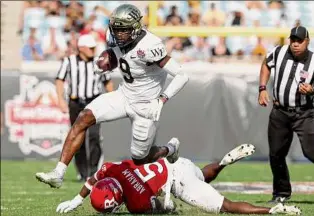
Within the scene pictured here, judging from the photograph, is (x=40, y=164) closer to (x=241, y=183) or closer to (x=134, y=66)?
(x=241, y=183)

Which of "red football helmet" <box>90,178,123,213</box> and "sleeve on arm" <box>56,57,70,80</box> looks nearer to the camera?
"red football helmet" <box>90,178,123,213</box>

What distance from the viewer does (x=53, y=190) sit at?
390 inches

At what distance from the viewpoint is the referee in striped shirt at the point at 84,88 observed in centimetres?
A: 1086

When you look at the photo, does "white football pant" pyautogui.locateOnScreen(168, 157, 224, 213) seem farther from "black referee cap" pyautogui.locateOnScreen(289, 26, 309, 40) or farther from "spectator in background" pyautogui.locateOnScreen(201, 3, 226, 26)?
"spectator in background" pyautogui.locateOnScreen(201, 3, 226, 26)

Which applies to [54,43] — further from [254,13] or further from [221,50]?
[254,13]

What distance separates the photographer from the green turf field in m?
7.43

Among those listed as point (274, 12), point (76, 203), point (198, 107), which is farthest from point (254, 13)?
point (76, 203)

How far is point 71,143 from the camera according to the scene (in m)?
7.12

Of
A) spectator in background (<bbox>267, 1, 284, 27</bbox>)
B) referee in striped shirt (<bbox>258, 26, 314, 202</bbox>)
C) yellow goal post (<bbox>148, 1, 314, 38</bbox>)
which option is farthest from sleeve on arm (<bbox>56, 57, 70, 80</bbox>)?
spectator in background (<bbox>267, 1, 284, 27</bbox>)

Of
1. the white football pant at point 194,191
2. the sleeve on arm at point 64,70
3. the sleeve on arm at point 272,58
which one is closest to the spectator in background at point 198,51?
the sleeve on arm at point 64,70

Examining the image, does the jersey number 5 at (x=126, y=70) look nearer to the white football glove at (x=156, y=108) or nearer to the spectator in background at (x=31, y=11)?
the white football glove at (x=156, y=108)

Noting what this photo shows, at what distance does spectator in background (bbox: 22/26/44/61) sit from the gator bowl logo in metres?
1.26

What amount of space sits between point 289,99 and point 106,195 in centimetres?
230

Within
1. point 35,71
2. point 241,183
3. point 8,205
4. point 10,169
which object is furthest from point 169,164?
point 35,71
